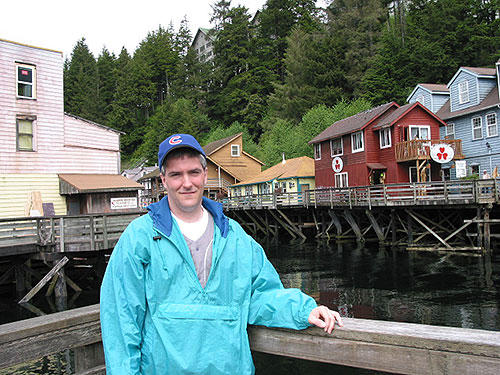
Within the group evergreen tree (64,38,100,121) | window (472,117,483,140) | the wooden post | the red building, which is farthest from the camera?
evergreen tree (64,38,100,121)

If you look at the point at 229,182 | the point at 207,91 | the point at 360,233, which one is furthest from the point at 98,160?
the point at 207,91

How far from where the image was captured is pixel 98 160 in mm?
19922

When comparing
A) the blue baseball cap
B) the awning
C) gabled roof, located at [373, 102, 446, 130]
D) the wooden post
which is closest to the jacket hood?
the blue baseball cap

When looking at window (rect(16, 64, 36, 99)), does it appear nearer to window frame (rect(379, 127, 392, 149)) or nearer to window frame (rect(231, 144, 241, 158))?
window frame (rect(379, 127, 392, 149))

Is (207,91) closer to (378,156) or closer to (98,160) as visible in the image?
(378,156)

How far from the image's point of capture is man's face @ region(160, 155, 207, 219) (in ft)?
7.42

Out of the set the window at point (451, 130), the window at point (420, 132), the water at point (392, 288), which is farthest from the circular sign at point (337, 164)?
the water at point (392, 288)

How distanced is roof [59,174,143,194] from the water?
4.37m

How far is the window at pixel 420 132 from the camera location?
26922mm

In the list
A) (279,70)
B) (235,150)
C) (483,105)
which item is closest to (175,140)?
(483,105)

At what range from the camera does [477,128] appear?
92.7 ft

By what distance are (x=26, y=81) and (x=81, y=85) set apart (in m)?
57.0

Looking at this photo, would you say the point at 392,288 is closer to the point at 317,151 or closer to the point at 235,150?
the point at 317,151

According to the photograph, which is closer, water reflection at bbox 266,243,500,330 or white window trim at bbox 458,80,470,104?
water reflection at bbox 266,243,500,330
